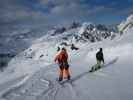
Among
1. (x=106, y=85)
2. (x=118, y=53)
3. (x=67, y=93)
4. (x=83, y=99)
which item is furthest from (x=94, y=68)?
(x=118, y=53)

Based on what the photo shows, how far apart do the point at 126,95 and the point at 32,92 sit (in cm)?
484

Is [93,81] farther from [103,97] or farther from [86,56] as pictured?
[86,56]

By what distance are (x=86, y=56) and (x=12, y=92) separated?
28.8 metres

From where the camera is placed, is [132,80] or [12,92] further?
[132,80]

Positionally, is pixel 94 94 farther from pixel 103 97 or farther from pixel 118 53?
pixel 118 53

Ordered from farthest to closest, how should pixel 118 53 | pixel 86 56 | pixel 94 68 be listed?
pixel 86 56 → pixel 118 53 → pixel 94 68

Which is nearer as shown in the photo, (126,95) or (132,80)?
(126,95)

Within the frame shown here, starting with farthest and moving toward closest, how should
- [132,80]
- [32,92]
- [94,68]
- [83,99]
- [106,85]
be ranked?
1. [94,68]
2. [132,80]
3. [106,85]
4. [32,92]
5. [83,99]

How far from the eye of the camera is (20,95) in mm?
14055

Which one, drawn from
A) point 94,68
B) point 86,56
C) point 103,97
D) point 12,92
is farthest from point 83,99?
point 86,56

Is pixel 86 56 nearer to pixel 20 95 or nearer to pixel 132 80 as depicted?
pixel 132 80

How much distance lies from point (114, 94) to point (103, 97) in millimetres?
756

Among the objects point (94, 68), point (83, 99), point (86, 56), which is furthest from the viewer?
point (86, 56)

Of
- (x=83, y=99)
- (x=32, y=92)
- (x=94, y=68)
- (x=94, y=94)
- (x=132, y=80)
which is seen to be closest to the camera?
(x=83, y=99)
